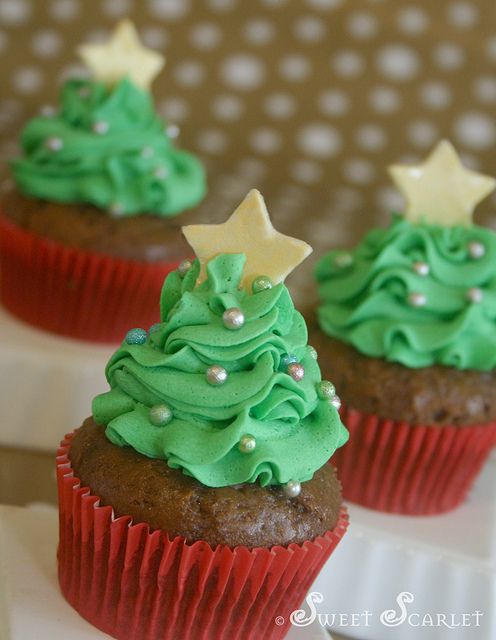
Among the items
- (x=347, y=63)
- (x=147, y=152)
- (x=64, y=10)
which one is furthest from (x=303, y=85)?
(x=147, y=152)

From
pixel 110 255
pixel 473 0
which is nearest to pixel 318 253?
pixel 473 0

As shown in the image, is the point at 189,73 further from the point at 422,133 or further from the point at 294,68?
the point at 422,133

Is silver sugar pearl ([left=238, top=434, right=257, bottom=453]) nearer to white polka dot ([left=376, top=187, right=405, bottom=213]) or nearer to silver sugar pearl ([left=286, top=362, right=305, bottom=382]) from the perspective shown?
silver sugar pearl ([left=286, top=362, right=305, bottom=382])

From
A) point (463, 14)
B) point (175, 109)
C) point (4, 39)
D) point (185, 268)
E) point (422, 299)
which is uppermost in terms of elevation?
point (185, 268)

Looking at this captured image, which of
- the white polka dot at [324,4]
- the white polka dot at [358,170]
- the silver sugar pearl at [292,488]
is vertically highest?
the silver sugar pearl at [292,488]

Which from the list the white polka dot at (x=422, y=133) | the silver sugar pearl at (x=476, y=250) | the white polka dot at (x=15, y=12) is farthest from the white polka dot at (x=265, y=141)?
the silver sugar pearl at (x=476, y=250)

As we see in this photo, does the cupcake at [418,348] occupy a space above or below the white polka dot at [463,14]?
below

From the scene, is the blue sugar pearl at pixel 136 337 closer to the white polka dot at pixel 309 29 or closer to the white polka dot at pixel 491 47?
the white polka dot at pixel 309 29

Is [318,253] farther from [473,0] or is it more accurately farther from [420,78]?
[473,0]

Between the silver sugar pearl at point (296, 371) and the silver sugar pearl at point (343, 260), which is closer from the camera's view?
the silver sugar pearl at point (296, 371)
